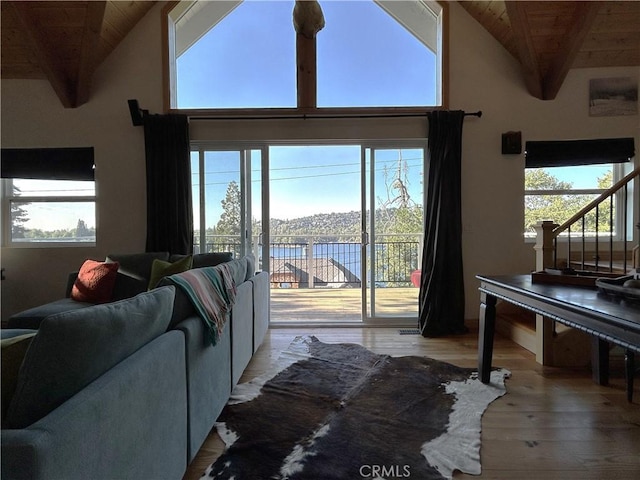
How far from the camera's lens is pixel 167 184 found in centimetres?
373

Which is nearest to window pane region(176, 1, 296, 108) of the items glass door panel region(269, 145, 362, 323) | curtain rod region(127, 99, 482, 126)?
curtain rod region(127, 99, 482, 126)

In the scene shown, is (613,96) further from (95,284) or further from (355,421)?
(95,284)

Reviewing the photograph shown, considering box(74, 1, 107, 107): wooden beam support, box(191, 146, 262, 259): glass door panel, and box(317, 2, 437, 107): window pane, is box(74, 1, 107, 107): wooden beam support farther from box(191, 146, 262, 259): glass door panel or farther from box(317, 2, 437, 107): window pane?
box(317, 2, 437, 107): window pane

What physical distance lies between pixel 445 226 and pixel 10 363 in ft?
11.6

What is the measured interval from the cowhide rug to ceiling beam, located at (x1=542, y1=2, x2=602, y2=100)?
301 centimetres

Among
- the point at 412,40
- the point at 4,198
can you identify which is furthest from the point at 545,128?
the point at 4,198

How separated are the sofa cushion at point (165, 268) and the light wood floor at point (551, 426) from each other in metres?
1.01

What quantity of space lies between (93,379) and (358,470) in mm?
1170

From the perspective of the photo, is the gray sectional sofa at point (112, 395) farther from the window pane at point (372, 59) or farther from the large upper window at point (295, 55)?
the window pane at point (372, 59)

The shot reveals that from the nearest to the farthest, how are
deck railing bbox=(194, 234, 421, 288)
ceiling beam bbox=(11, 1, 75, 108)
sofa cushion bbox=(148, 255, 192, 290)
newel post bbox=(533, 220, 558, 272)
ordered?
newel post bbox=(533, 220, 558, 272), sofa cushion bbox=(148, 255, 192, 290), ceiling beam bbox=(11, 1, 75, 108), deck railing bbox=(194, 234, 421, 288)

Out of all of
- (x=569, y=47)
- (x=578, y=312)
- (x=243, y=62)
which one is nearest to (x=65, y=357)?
(x=578, y=312)

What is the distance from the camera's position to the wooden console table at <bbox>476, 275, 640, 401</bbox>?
3.88 feet

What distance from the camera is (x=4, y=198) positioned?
3.96 metres

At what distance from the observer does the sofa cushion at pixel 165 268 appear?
301cm
